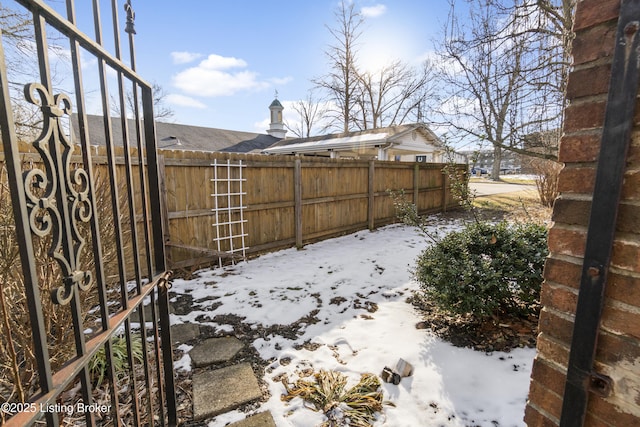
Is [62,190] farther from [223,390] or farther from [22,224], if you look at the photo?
[223,390]

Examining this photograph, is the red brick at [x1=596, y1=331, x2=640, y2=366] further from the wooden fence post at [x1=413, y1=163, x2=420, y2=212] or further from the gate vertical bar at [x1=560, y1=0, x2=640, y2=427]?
the wooden fence post at [x1=413, y1=163, x2=420, y2=212]

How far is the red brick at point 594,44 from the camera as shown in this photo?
2.68 ft

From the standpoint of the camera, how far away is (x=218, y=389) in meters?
2.21

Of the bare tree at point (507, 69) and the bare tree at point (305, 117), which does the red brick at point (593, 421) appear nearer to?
the bare tree at point (507, 69)

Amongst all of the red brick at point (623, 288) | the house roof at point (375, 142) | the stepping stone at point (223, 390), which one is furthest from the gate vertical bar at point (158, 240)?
the house roof at point (375, 142)

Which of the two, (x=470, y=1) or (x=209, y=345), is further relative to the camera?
(x=470, y=1)

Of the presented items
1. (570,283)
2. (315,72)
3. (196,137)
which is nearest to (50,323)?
(570,283)

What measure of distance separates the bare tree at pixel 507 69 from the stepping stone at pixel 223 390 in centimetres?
436

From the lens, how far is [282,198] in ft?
18.4

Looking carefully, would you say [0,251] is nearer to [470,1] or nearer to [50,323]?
[50,323]

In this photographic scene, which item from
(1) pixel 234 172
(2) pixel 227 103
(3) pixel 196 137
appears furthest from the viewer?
(2) pixel 227 103

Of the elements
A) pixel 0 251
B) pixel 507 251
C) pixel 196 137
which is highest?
pixel 196 137

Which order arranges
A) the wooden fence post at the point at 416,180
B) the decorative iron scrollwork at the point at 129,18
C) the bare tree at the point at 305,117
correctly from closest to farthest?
the decorative iron scrollwork at the point at 129,18, the wooden fence post at the point at 416,180, the bare tree at the point at 305,117

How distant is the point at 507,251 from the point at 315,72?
17541 mm
